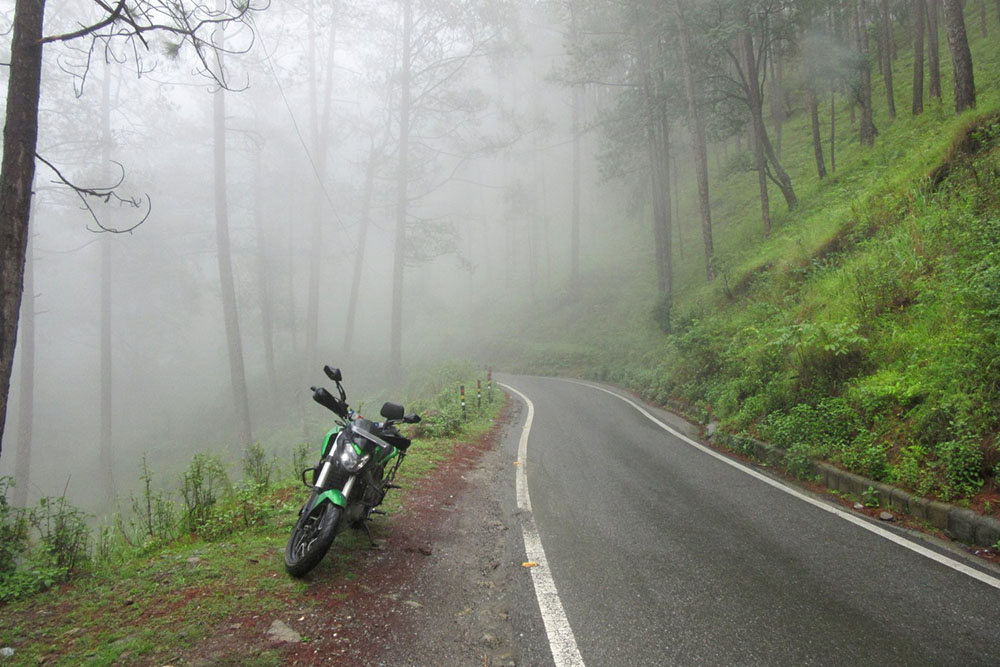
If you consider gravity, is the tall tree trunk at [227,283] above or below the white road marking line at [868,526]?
above

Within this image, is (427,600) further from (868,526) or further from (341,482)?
(868,526)

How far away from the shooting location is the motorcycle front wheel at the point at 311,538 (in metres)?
3.79

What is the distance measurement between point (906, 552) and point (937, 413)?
2.19m

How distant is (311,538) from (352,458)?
66cm

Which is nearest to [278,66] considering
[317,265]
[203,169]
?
[317,265]

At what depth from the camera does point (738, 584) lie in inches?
151

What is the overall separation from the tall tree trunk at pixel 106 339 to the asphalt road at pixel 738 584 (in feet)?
68.1

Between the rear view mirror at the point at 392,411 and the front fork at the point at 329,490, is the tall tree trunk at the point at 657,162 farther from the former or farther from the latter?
the front fork at the point at 329,490

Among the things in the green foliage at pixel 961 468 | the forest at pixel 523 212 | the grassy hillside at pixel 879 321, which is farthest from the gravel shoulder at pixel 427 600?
the grassy hillside at pixel 879 321

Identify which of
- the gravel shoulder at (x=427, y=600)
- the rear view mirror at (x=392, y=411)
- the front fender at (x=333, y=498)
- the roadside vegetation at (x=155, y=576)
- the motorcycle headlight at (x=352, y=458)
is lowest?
the gravel shoulder at (x=427, y=600)

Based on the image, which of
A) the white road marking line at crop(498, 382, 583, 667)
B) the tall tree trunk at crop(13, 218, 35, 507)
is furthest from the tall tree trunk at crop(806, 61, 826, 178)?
the tall tree trunk at crop(13, 218, 35, 507)

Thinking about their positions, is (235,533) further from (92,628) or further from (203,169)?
(203,169)

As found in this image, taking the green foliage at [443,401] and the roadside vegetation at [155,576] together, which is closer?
the roadside vegetation at [155,576]

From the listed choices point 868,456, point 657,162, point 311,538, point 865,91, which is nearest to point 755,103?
point 865,91
